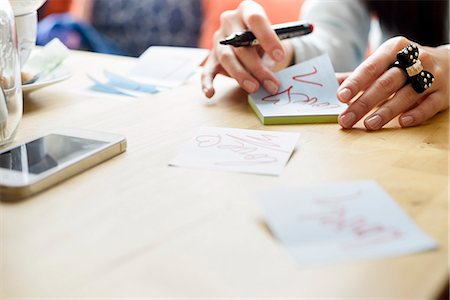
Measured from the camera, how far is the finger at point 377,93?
73 centimetres

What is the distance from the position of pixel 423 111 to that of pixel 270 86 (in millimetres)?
200

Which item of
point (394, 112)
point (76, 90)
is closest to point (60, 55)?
point (76, 90)

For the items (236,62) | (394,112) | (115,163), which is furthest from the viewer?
(236,62)

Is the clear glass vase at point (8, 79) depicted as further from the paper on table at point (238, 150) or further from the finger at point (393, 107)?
the finger at point (393, 107)

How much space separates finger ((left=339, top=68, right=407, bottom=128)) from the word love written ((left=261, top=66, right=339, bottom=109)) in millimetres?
40

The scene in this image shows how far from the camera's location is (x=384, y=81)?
0.75 m

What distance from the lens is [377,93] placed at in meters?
0.75

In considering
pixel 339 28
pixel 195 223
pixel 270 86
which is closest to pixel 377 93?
pixel 270 86

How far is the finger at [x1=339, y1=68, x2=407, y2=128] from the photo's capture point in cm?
73

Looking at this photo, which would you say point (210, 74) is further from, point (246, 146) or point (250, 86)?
point (246, 146)

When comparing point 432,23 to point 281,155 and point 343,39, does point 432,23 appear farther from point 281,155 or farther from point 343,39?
point 281,155

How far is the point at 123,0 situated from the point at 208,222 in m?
1.72

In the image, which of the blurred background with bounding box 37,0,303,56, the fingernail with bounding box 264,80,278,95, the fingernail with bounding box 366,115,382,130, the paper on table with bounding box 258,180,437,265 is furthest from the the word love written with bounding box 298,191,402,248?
the blurred background with bounding box 37,0,303,56

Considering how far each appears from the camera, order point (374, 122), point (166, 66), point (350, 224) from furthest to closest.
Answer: point (166, 66)
point (374, 122)
point (350, 224)
